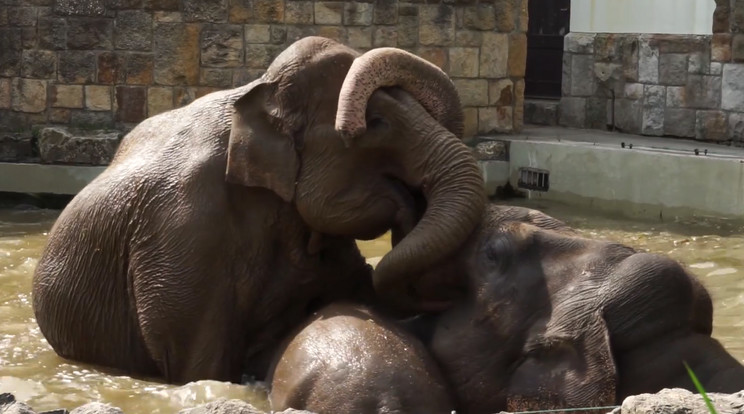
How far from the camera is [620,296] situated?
523 centimetres

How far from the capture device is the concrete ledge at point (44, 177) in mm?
14016

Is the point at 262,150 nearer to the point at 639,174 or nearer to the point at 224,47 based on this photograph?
the point at 639,174

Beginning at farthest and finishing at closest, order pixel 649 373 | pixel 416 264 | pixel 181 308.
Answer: pixel 181 308, pixel 416 264, pixel 649 373

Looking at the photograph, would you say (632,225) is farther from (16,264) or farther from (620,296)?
(620,296)

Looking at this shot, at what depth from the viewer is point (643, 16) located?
16.2m

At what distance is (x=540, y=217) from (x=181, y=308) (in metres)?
1.49

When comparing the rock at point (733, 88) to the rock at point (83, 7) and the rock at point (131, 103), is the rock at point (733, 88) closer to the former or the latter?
the rock at point (131, 103)

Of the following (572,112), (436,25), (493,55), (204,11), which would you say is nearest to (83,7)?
(204,11)

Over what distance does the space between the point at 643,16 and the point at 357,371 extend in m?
11.7

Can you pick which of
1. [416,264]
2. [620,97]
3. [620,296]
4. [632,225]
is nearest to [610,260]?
[620,296]

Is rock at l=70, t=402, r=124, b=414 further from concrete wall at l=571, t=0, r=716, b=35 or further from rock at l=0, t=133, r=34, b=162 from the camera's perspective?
concrete wall at l=571, t=0, r=716, b=35

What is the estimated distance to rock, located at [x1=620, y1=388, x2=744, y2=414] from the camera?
3902 millimetres

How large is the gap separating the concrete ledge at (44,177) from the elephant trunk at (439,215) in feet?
28.5

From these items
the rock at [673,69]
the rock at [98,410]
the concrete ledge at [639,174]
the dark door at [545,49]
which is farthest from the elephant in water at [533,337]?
the dark door at [545,49]
